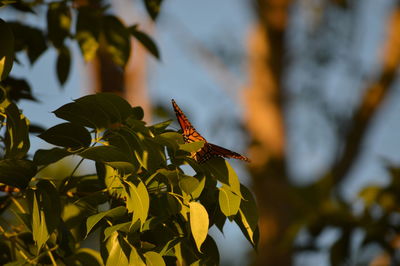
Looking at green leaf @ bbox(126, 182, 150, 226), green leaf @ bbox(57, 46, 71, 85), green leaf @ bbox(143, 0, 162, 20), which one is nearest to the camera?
green leaf @ bbox(126, 182, 150, 226)

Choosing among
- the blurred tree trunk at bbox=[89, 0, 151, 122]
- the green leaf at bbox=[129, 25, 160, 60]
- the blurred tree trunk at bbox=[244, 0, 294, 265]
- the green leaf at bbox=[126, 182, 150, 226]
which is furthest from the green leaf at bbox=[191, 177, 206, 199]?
the blurred tree trunk at bbox=[244, 0, 294, 265]

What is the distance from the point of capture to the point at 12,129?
127 cm

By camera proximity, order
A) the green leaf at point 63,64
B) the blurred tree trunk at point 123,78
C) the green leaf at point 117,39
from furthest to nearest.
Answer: the blurred tree trunk at point 123,78, the green leaf at point 63,64, the green leaf at point 117,39

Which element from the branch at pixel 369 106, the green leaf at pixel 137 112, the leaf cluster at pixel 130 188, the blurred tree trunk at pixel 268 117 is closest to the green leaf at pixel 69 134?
the leaf cluster at pixel 130 188

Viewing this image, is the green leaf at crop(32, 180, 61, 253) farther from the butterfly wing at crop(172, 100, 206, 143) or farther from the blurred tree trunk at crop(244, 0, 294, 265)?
the blurred tree trunk at crop(244, 0, 294, 265)

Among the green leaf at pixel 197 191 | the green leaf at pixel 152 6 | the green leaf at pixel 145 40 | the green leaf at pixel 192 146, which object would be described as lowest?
the green leaf at pixel 197 191

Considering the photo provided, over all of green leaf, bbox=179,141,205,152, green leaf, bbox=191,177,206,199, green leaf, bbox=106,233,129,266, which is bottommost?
green leaf, bbox=106,233,129,266

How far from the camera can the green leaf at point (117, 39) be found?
192 centimetres

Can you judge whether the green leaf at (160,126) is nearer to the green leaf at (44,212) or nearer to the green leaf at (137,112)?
the green leaf at (137,112)

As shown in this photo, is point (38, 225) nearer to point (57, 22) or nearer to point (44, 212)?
point (44, 212)

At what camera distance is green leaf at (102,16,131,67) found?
6.31 feet

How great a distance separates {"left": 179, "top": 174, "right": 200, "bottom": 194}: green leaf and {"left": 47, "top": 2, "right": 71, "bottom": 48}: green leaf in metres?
0.90

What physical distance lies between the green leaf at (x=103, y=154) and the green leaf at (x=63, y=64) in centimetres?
92

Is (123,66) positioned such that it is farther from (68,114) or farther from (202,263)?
(202,263)
